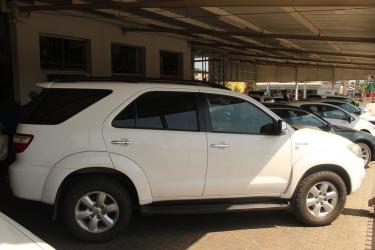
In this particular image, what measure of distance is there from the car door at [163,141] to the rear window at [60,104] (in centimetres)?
35

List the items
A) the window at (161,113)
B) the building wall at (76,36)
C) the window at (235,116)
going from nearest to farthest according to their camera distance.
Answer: the window at (161,113) → the window at (235,116) → the building wall at (76,36)

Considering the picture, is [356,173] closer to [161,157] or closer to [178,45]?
[161,157]

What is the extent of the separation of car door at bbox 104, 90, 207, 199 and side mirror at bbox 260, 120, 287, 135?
0.81 meters

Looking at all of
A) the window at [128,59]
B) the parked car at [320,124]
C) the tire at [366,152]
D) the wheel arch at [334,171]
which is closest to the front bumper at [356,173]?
the wheel arch at [334,171]

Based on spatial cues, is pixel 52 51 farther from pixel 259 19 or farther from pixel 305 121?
pixel 305 121

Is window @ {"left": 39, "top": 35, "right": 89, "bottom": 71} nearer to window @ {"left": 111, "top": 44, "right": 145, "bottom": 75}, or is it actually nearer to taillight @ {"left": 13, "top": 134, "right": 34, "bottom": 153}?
window @ {"left": 111, "top": 44, "right": 145, "bottom": 75}

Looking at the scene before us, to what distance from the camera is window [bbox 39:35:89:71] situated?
13094 mm

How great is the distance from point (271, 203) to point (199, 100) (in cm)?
161

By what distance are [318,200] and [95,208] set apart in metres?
2.90

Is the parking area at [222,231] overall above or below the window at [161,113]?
below

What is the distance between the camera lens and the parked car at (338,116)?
13.1 m

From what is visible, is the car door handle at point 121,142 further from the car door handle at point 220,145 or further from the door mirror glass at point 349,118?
the door mirror glass at point 349,118

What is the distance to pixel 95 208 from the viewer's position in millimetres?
5469

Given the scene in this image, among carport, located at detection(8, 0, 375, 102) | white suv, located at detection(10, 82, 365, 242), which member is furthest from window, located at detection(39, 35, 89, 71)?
white suv, located at detection(10, 82, 365, 242)
